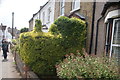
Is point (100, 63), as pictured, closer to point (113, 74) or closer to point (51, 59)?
point (113, 74)

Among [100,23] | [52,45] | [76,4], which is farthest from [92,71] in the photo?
[76,4]

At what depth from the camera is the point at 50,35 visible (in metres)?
5.41

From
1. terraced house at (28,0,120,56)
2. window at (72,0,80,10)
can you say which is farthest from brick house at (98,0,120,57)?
window at (72,0,80,10)

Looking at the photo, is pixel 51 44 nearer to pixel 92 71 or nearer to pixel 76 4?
pixel 92 71

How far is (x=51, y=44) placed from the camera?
17.2ft

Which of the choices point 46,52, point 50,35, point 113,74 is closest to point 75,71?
point 113,74

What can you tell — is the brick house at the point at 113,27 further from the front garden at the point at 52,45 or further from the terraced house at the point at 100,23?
the front garden at the point at 52,45

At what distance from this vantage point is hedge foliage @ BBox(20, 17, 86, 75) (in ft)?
16.6

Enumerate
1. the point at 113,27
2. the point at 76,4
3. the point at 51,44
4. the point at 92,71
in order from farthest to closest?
1. the point at 76,4
2. the point at 51,44
3. the point at 113,27
4. the point at 92,71

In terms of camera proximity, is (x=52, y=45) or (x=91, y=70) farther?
(x=52, y=45)

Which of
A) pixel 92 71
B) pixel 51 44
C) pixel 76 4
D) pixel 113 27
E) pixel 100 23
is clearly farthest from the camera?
pixel 76 4

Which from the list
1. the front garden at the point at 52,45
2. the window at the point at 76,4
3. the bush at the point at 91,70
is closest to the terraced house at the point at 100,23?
the window at the point at 76,4

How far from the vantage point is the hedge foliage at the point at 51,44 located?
5062 millimetres

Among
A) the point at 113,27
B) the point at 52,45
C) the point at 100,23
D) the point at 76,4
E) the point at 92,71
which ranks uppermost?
the point at 76,4
